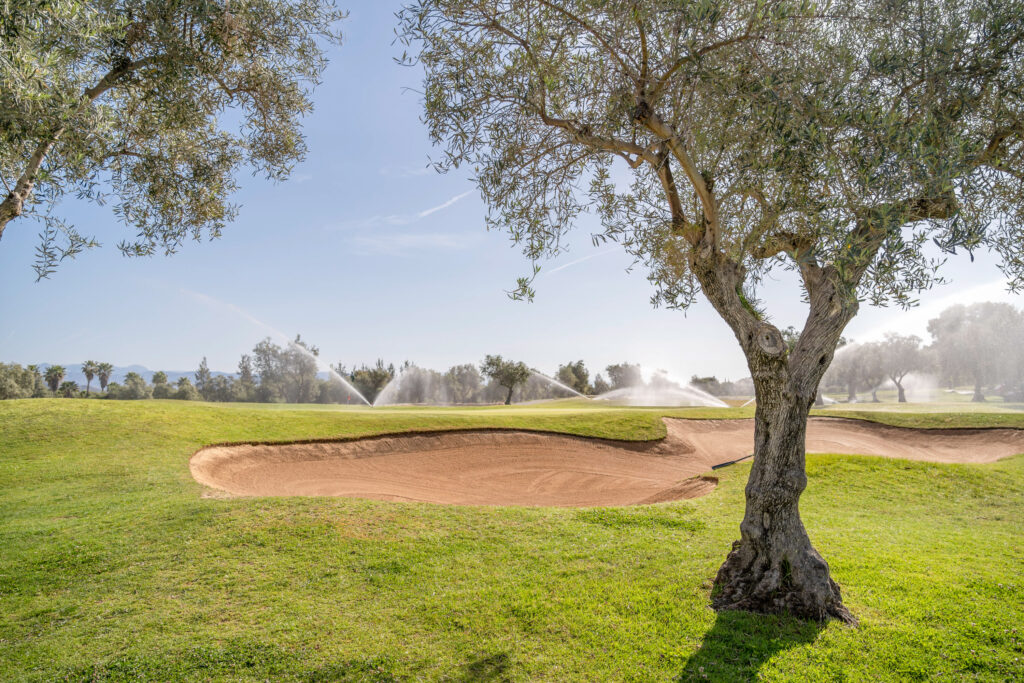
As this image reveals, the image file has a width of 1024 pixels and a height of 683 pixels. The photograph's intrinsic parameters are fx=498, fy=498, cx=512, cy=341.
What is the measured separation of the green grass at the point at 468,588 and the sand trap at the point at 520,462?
293 cm

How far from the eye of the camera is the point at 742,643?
21.6ft

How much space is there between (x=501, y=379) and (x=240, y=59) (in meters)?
53.1

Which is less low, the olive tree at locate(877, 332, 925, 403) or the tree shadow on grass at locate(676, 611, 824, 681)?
the olive tree at locate(877, 332, 925, 403)

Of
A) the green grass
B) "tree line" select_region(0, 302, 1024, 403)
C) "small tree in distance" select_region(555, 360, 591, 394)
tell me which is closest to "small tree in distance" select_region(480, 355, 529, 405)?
"tree line" select_region(0, 302, 1024, 403)

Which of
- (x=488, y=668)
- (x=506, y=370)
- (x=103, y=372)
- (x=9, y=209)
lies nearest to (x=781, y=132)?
(x=488, y=668)

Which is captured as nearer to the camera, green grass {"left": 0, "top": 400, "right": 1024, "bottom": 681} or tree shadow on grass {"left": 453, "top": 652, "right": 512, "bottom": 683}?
tree shadow on grass {"left": 453, "top": 652, "right": 512, "bottom": 683}

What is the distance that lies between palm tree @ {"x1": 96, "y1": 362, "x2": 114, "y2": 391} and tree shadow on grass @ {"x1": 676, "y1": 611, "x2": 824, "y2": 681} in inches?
3959

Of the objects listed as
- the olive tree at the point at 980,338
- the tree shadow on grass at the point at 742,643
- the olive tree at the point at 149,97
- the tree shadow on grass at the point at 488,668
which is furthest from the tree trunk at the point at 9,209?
the olive tree at the point at 980,338

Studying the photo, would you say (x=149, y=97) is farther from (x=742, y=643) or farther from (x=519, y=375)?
(x=519, y=375)

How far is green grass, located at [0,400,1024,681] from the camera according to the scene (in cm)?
635

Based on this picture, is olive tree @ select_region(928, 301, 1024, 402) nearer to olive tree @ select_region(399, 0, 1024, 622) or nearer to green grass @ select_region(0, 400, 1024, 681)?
green grass @ select_region(0, 400, 1024, 681)

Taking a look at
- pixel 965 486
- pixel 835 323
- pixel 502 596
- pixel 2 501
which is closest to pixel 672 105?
pixel 835 323

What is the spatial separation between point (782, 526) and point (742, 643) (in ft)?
5.82

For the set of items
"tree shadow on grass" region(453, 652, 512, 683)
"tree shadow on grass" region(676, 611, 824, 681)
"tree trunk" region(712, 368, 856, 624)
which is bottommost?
"tree shadow on grass" region(453, 652, 512, 683)
